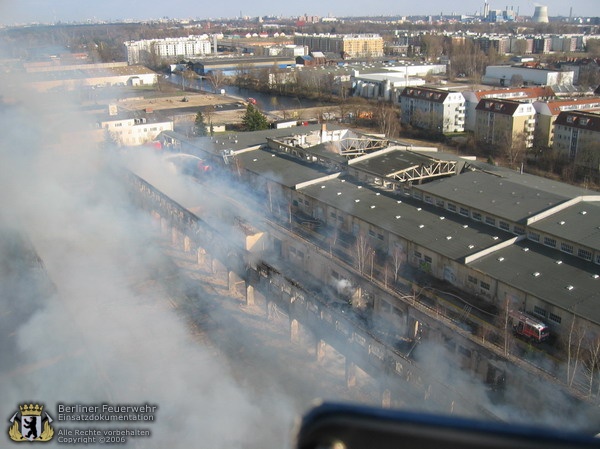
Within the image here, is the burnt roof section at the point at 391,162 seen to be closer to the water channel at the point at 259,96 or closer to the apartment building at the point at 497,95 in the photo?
the apartment building at the point at 497,95

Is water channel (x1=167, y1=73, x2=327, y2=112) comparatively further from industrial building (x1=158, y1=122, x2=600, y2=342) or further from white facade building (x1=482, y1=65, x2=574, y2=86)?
industrial building (x1=158, y1=122, x2=600, y2=342)

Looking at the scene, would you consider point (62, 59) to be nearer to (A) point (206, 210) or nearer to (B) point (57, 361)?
(A) point (206, 210)

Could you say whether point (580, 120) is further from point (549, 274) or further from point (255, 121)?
point (549, 274)

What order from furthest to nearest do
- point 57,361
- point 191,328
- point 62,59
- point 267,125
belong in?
point 267,125
point 62,59
point 191,328
point 57,361

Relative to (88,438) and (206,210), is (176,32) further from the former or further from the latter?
(88,438)

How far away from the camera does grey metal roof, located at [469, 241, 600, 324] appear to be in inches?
169

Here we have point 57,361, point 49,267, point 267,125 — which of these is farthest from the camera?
Answer: point 267,125

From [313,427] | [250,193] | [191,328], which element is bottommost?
[191,328]

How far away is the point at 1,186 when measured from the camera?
6.74m

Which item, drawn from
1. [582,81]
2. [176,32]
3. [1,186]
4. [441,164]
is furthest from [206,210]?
[176,32]

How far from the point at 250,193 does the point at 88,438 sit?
485cm

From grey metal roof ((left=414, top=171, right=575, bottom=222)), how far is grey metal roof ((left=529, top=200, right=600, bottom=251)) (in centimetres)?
16

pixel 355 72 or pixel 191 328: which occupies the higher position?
pixel 355 72

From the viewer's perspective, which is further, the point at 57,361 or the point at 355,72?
the point at 355,72
